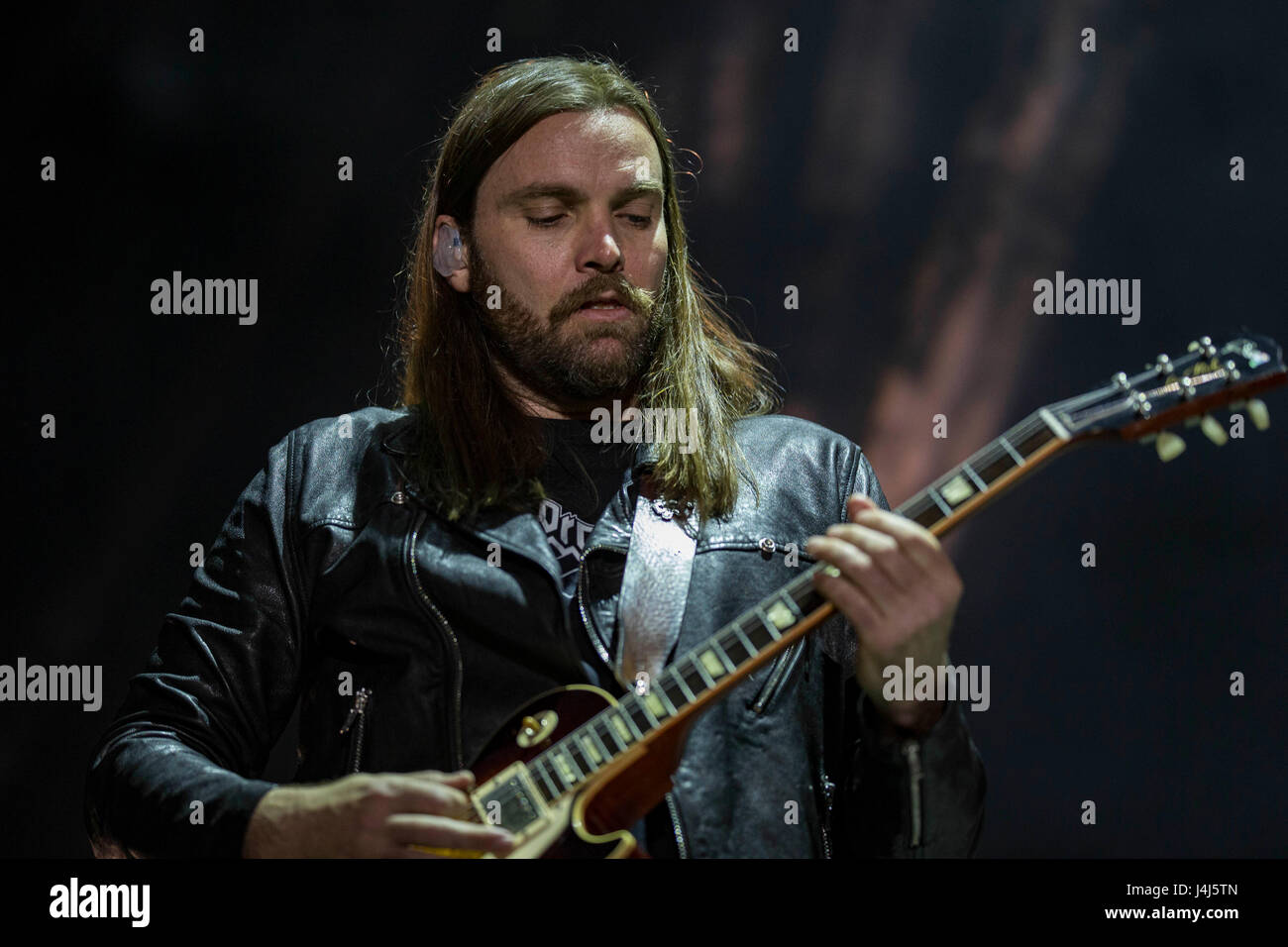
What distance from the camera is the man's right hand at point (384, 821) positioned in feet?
5.56

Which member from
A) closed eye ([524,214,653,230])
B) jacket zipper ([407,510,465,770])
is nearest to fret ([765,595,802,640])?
jacket zipper ([407,510,465,770])

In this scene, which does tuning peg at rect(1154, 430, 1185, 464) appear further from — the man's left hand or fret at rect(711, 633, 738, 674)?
fret at rect(711, 633, 738, 674)

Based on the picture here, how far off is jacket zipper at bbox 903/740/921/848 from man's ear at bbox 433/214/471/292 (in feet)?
4.17

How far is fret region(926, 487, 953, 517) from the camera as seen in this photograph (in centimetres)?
179

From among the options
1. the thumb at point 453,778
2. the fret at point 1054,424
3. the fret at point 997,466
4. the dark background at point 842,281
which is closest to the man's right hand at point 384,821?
the thumb at point 453,778

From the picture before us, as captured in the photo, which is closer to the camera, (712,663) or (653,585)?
(712,663)

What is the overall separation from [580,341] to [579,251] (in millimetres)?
166

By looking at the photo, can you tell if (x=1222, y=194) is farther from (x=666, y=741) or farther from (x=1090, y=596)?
(x=666, y=741)

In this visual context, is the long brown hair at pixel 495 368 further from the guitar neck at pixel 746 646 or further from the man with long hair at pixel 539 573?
the guitar neck at pixel 746 646

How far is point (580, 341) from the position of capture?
235cm

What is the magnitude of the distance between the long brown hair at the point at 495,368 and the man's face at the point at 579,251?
0.06 meters

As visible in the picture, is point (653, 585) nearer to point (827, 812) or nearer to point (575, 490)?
point (575, 490)

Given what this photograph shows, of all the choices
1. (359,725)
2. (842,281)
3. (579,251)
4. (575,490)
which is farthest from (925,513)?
(842,281)

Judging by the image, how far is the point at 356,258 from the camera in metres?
2.98
